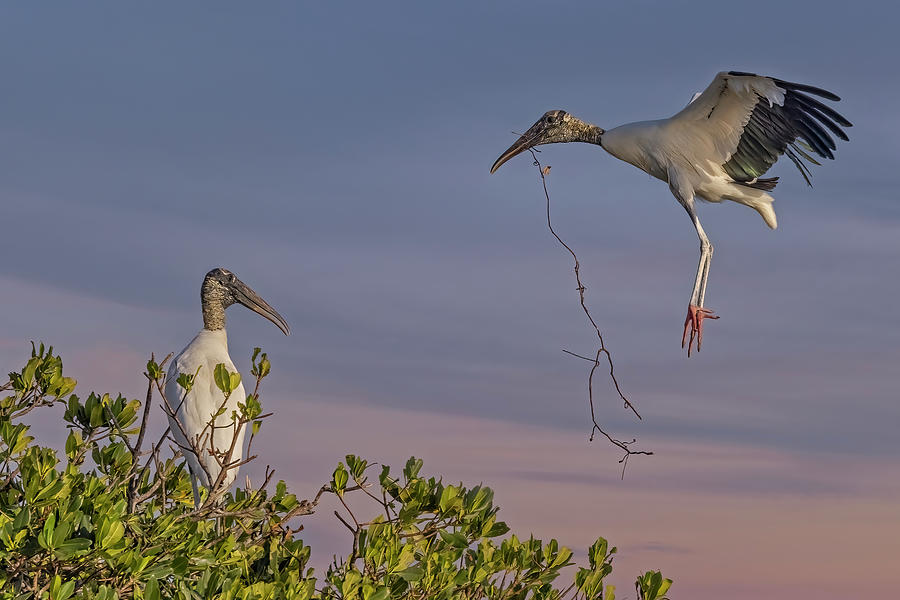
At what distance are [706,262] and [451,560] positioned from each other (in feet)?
9.63

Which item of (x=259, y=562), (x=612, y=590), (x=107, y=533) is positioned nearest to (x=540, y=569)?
(x=612, y=590)

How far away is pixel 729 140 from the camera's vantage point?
8883mm

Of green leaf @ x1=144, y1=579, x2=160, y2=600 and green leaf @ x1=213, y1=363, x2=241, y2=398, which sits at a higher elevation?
green leaf @ x1=213, y1=363, x2=241, y2=398

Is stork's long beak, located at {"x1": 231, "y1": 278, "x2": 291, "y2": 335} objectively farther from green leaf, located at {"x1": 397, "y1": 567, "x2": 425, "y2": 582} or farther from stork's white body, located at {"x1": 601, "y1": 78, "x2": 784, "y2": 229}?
green leaf, located at {"x1": 397, "y1": 567, "x2": 425, "y2": 582}

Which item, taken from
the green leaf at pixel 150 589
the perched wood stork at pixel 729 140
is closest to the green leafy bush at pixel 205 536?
the green leaf at pixel 150 589

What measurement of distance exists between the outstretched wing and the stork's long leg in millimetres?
680

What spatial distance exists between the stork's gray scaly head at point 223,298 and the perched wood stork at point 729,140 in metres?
4.53

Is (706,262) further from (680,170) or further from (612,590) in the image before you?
(612,590)

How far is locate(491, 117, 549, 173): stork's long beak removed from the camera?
977cm

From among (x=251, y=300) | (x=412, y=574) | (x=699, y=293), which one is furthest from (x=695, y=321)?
(x=251, y=300)

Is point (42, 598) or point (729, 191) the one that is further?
point (729, 191)

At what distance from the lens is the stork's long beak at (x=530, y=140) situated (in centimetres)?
977

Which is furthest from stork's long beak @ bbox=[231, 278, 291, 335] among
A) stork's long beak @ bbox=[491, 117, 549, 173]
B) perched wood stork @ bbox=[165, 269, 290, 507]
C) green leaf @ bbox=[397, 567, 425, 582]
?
green leaf @ bbox=[397, 567, 425, 582]

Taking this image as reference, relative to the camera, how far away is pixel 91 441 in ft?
26.7
